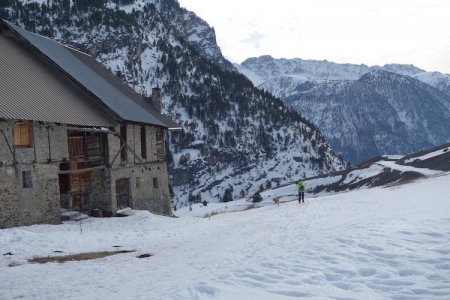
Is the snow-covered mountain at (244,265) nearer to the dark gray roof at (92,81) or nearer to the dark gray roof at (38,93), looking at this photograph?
the dark gray roof at (38,93)

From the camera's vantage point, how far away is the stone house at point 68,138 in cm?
2481

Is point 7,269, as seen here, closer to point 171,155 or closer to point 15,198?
point 15,198

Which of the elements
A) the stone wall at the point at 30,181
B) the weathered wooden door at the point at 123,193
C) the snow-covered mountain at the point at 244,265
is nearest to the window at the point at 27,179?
the stone wall at the point at 30,181

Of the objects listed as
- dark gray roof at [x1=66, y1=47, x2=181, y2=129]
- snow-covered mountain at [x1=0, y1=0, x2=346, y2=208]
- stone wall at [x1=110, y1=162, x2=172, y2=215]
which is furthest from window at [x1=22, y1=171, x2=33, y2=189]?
snow-covered mountain at [x1=0, y1=0, x2=346, y2=208]

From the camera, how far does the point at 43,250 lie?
59.2 ft

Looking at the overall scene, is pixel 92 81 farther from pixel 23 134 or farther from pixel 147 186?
pixel 23 134

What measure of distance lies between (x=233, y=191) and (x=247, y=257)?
143 m

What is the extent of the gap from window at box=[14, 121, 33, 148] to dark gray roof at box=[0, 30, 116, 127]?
0.95m

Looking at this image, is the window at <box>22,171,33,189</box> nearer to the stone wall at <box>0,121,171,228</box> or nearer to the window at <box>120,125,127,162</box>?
the stone wall at <box>0,121,171,228</box>

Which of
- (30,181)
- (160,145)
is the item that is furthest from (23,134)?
(160,145)

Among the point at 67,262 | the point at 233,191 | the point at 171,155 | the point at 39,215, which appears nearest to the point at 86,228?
the point at 39,215

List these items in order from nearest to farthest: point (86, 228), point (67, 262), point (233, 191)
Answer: point (67, 262), point (86, 228), point (233, 191)

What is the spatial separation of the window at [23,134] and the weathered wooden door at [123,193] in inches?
389

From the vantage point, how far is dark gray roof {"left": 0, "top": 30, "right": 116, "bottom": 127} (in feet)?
83.5
